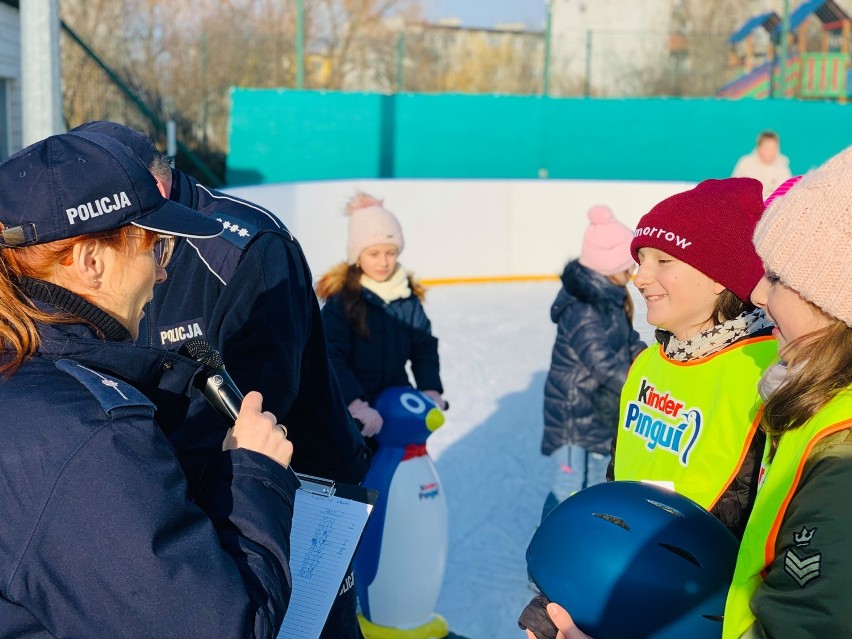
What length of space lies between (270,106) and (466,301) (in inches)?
186

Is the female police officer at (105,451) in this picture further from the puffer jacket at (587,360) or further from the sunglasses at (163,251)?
the puffer jacket at (587,360)

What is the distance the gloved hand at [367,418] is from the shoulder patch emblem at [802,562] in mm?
2137

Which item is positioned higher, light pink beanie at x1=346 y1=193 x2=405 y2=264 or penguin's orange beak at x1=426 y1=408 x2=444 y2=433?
light pink beanie at x1=346 y1=193 x2=405 y2=264

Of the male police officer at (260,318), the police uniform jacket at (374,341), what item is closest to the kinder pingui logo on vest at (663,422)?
the male police officer at (260,318)

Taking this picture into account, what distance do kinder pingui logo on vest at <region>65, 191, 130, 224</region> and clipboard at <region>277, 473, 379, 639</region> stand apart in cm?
63

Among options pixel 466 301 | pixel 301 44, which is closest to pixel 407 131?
pixel 301 44

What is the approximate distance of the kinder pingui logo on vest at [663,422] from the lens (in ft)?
6.41

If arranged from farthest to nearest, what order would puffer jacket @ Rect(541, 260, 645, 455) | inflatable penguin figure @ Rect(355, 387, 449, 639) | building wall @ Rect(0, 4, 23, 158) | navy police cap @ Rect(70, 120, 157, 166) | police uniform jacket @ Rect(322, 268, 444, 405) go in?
building wall @ Rect(0, 4, 23, 158) → puffer jacket @ Rect(541, 260, 645, 455) → police uniform jacket @ Rect(322, 268, 444, 405) → inflatable penguin figure @ Rect(355, 387, 449, 639) → navy police cap @ Rect(70, 120, 157, 166)

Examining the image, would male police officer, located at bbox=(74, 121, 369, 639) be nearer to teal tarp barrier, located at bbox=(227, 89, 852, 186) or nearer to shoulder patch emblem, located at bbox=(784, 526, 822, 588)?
shoulder patch emblem, located at bbox=(784, 526, 822, 588)

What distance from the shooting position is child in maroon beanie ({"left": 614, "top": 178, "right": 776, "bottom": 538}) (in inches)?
74.0

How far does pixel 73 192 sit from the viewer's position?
134cm

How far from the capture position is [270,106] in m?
13.1

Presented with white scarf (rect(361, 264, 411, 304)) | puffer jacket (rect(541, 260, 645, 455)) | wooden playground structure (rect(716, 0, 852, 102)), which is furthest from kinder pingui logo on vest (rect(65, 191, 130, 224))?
wooden playground structure (rect(716, 0, 852, 102))

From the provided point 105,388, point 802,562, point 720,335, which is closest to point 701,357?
point 720,335
